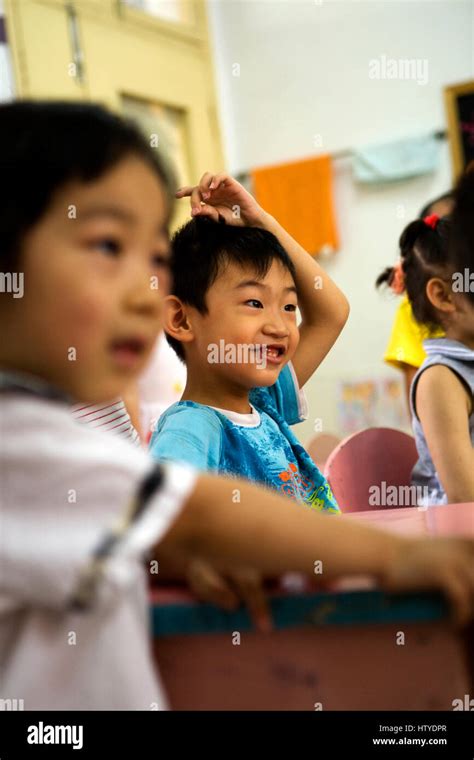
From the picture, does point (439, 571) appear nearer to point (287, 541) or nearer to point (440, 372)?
point (287, 541)

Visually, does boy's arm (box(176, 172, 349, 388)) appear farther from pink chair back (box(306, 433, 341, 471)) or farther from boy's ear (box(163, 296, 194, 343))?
pink chair back (box(306, 433, 341, 471))

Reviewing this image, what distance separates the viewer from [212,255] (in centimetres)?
138

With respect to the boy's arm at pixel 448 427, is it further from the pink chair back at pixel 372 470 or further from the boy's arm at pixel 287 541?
the boy's arm at pixel 287 541

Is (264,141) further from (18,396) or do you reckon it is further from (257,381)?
(18,396)

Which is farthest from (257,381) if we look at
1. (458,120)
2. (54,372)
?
(458,120)

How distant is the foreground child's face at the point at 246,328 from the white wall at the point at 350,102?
3.01 metres

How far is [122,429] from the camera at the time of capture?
1464 millimetres

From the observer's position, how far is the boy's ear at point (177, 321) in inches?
55.3

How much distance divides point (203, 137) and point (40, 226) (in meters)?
4.15

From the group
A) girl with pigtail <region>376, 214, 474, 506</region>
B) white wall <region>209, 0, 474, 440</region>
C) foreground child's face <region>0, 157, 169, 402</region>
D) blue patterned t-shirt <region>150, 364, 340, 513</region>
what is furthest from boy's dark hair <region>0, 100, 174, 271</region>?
white wall <region>209, 0, 474, 440</region>

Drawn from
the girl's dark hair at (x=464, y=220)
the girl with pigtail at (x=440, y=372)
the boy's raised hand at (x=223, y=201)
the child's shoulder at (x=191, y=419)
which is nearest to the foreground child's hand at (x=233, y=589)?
the girl's dark hair at (x=464, y=220)

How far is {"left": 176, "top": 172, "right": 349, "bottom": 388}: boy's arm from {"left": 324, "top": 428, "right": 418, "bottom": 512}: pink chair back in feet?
0.48

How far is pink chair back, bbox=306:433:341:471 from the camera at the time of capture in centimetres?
Answer: 208

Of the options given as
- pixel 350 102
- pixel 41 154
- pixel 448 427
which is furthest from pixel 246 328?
pixel 350 102
